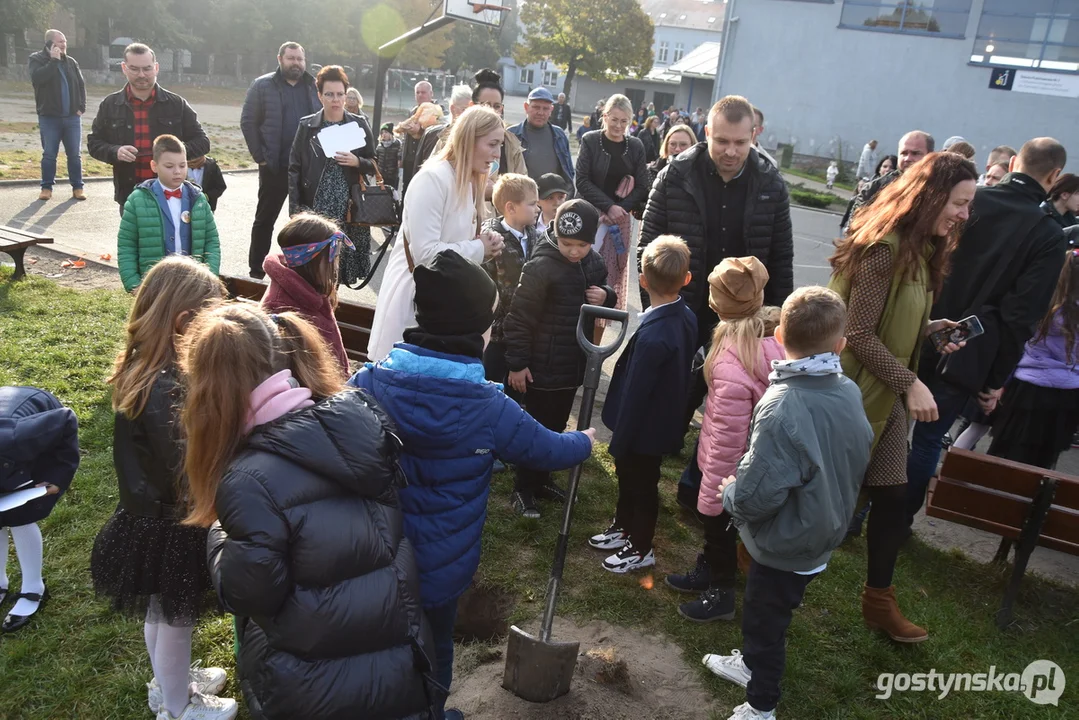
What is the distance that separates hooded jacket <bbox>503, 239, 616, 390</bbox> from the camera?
13.7 ft

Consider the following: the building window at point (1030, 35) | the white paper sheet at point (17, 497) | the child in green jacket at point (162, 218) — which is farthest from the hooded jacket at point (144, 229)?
the building window at point (1030, 35)

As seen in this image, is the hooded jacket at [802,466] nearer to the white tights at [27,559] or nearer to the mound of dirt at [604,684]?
the mound of dirt at [604,684]

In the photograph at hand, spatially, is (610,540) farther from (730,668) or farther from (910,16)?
(910,16)

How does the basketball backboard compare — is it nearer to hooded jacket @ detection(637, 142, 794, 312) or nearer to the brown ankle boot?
hooded jacket @ detection(637, 142, 794, 312)

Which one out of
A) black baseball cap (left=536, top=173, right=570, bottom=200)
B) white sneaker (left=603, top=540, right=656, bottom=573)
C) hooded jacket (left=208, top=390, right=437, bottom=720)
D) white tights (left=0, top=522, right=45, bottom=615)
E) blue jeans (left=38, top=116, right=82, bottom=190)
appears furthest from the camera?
blue jeans (left=38, top=116, right=82, bottom=190)

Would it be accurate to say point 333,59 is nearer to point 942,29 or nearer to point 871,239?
point 942,29

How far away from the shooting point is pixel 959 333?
375 cm

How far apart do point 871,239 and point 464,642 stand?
8.48 ft

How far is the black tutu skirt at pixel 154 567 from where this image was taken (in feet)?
8.85

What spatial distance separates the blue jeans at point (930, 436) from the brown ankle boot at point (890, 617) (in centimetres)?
80

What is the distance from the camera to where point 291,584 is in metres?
2.01

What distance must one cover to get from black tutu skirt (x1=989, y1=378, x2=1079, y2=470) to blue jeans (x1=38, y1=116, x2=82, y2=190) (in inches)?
445

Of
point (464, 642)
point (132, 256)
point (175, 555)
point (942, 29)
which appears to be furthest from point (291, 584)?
point (942, 29)

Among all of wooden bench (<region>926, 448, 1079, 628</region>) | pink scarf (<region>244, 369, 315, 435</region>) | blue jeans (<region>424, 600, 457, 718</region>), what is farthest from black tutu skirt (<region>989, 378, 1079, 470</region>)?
pink scarf (<region>244, 369, 315, 435</region>)
